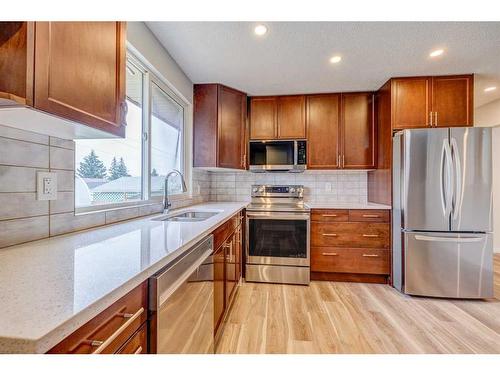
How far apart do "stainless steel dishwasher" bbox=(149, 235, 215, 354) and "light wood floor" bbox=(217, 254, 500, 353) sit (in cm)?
53

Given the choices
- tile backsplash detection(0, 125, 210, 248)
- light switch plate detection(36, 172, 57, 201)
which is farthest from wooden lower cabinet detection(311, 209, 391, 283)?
light switch plate detection(36, 172, 57, 201)

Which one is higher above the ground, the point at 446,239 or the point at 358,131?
the point at 358,131

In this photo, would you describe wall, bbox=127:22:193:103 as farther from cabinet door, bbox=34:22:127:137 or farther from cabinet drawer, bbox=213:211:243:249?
cabinet drawer, bbox=213:211:243:249

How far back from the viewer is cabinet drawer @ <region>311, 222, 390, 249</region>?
104 inches

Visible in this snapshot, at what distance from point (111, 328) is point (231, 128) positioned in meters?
2.56

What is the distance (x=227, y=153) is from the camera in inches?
112

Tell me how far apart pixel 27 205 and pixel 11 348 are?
796 millimetres

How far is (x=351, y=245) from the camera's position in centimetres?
267

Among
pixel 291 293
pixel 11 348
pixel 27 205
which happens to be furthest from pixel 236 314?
pixel 11 348

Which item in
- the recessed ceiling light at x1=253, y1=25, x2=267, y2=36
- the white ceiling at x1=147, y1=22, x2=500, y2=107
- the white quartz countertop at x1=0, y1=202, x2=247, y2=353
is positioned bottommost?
the white quartz countertop at x1=0, y1=202, x2=247, y2=353

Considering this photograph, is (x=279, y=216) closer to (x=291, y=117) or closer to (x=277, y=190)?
(x=277, y=190)

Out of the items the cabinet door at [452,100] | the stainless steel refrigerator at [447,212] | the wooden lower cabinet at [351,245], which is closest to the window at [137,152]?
the wooden lower cabinet at [351,245]

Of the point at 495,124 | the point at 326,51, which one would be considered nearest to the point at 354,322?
the point at 326,51
